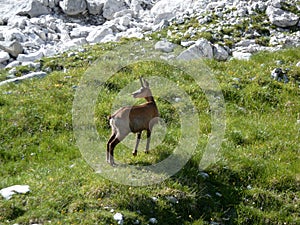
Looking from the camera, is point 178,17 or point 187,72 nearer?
point 187,72

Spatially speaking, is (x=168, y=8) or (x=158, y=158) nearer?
(x=158, y=158)

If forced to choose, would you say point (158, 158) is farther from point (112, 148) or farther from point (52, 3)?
point (52, 3)

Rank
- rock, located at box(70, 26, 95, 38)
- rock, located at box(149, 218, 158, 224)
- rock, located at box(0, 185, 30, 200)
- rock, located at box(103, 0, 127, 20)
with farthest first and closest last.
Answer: rock, located at box(103, 0, 127, 20)
rock, located at box(70, 26, 95, 38)
rock, located at box(0, 185, 30, 200)
rock, located at box(149, 218, 158, 224)

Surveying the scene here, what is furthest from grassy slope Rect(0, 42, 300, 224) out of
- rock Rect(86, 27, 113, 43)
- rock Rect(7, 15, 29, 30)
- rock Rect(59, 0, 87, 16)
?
rock Rect(59, 0, 87, 16)

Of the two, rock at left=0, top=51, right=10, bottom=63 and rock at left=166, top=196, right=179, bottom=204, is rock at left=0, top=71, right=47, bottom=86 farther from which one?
rock at left=166, top=196, right=179, bottom=204

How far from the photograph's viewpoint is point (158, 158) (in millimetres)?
11172

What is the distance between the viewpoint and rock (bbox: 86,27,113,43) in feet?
83.5

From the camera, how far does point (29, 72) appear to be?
1917 cm

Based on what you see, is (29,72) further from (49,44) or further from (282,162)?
(282,162)

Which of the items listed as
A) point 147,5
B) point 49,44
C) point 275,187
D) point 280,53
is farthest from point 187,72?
point 147,5

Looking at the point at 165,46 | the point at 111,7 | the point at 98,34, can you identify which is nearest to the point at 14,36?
the point at 98,34

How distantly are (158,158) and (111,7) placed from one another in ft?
67.0

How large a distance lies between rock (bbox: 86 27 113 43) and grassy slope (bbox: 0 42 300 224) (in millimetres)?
7978

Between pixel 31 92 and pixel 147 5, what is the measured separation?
16.4 m
